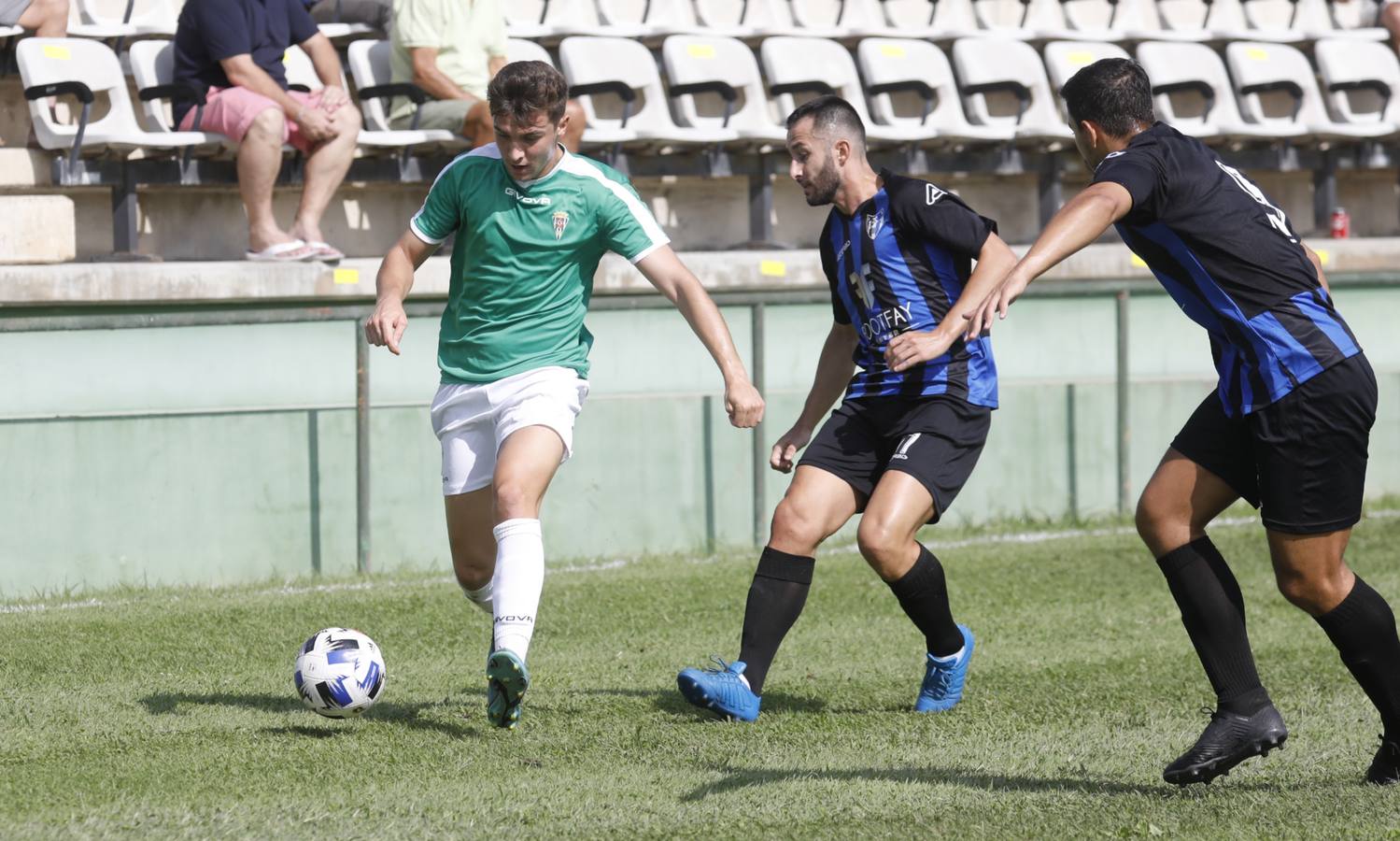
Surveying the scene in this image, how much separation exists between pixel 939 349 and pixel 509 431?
1480 millimetres

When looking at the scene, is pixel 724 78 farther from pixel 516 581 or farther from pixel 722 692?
pixel 516 581

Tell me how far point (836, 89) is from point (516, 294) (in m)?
7.39

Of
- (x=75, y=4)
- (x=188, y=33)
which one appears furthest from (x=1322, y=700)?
(x=75, y=4)

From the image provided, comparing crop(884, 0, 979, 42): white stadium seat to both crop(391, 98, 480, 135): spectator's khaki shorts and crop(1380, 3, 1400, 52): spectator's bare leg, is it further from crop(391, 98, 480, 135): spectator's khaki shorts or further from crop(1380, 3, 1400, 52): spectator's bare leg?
crop(391, 98, 480, 135): spectator's khaki shorts

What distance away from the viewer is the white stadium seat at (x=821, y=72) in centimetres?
1271

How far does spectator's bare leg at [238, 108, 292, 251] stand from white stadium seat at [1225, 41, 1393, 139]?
26.7 ft

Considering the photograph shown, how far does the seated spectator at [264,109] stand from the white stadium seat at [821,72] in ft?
11.4

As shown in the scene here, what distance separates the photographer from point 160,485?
28.8 ft

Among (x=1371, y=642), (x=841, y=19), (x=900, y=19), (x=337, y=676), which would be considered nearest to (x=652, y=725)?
(x=337, y=676)

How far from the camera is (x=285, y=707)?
6020 millimetres

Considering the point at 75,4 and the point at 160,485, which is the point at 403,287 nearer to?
the point at 160,485

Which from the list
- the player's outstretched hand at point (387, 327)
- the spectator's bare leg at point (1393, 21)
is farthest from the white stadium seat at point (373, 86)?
the spectator's bare leg at point (1393, 21)

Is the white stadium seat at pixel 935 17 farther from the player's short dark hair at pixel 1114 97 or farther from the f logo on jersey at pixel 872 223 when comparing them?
the player's short dark hair at pixel 1114 97

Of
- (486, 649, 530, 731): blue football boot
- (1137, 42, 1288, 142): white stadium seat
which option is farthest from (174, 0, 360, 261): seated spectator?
(1137, 42, 1288, 142): white stadium seat
